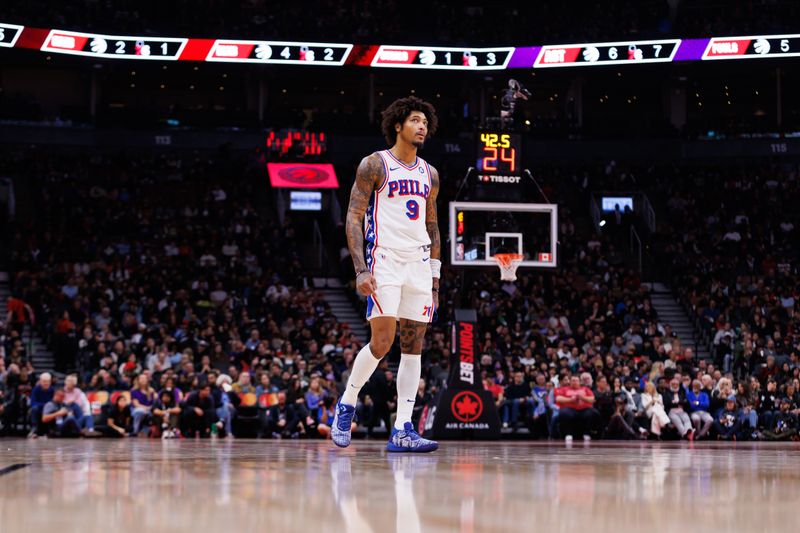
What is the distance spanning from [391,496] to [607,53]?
2951cm

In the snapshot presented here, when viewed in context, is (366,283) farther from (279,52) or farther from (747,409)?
(279,52)

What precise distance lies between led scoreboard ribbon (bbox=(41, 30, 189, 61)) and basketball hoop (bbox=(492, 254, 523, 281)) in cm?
1838

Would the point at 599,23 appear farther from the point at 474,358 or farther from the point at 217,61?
the point at 474,358

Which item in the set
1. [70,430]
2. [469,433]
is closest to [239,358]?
[70,430]

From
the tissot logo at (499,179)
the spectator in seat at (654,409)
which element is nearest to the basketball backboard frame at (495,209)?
the tissot logo at (499,179)

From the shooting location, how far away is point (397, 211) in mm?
7184

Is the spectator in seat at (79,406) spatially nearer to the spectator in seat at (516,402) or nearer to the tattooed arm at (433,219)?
the spectator in seat at (516,402)

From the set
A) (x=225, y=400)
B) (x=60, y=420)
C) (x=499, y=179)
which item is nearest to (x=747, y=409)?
(x=499, y=179)

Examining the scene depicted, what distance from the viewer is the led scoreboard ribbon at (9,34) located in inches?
1112

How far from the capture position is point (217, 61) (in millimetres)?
30797

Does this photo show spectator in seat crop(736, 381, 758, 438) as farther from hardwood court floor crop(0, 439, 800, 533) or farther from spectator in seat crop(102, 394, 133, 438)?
hardwood court floor crop(0, 439, 800, 533)

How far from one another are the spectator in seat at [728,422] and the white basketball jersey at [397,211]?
11542 millimetres

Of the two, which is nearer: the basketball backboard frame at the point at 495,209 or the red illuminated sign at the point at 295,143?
the basketball backboard frame at the point at 495,209

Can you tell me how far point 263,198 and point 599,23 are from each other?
11.8 meters
